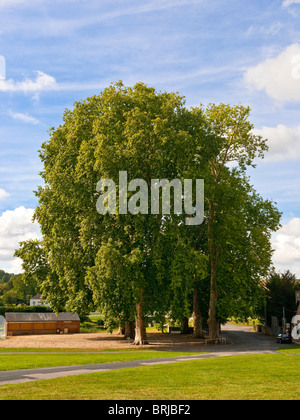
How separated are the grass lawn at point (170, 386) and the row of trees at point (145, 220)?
61.6 ft

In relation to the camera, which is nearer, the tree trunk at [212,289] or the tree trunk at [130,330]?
the tree trunk at [212,289]

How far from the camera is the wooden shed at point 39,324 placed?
6431 cm

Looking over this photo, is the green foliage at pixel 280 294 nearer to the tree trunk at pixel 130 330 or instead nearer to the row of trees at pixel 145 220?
the row of trees at pixel 145 220

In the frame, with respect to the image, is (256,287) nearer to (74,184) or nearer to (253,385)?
(74,184)

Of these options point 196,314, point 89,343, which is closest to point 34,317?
point 89,343

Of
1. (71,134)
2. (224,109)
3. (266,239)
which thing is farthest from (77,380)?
(224,109)

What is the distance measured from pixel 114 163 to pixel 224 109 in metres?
15.9

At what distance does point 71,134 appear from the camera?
46250mm

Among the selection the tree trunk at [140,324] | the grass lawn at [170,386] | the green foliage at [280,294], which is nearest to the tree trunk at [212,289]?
the tree trunk at [140,324]

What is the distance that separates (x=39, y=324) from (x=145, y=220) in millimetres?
31161

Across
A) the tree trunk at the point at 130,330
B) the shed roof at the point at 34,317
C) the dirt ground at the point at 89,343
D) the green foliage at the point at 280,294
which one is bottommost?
the dirt ground at the point at 89,343

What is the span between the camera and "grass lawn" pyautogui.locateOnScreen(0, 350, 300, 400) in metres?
14.6

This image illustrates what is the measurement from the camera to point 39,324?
65.8 m

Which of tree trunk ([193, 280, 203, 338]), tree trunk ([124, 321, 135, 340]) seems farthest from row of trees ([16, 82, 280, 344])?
tree trunk ([124, 321, 135, 340])
